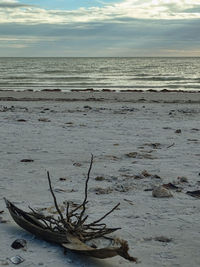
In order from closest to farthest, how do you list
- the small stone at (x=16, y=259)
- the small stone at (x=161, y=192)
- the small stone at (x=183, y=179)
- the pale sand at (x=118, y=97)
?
the small stone at (x=16, y=259) < the small stone at (x=161, y=192) < the small stone at (x=183, y=179) < the pale sand at (x=118, y=97)

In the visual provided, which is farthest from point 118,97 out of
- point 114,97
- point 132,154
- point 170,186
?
point 170,186

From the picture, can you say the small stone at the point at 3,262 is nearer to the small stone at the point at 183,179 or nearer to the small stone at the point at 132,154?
the small stone at the point at 183,179

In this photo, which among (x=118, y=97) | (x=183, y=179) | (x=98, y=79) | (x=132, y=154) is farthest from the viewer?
(x=98, y=79)

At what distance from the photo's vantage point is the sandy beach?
306 cm

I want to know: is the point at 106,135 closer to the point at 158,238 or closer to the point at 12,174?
the point at 12,174

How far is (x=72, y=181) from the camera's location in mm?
4926

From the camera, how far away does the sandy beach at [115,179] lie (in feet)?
10.1

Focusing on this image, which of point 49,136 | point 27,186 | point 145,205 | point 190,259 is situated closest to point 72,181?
point 27,186

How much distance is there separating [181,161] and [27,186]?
256 centimetres

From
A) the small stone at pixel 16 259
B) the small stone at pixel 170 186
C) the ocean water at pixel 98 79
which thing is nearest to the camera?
the small stone at pixel 16 259

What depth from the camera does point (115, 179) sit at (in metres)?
5.03

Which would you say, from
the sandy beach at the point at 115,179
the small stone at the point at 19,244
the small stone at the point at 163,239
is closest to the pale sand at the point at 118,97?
the sandy beach at the point at 115,179

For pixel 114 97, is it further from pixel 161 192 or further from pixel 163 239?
pixel 163 239

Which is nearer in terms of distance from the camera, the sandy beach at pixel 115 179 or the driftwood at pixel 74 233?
the driftwood at pixel 74 233
